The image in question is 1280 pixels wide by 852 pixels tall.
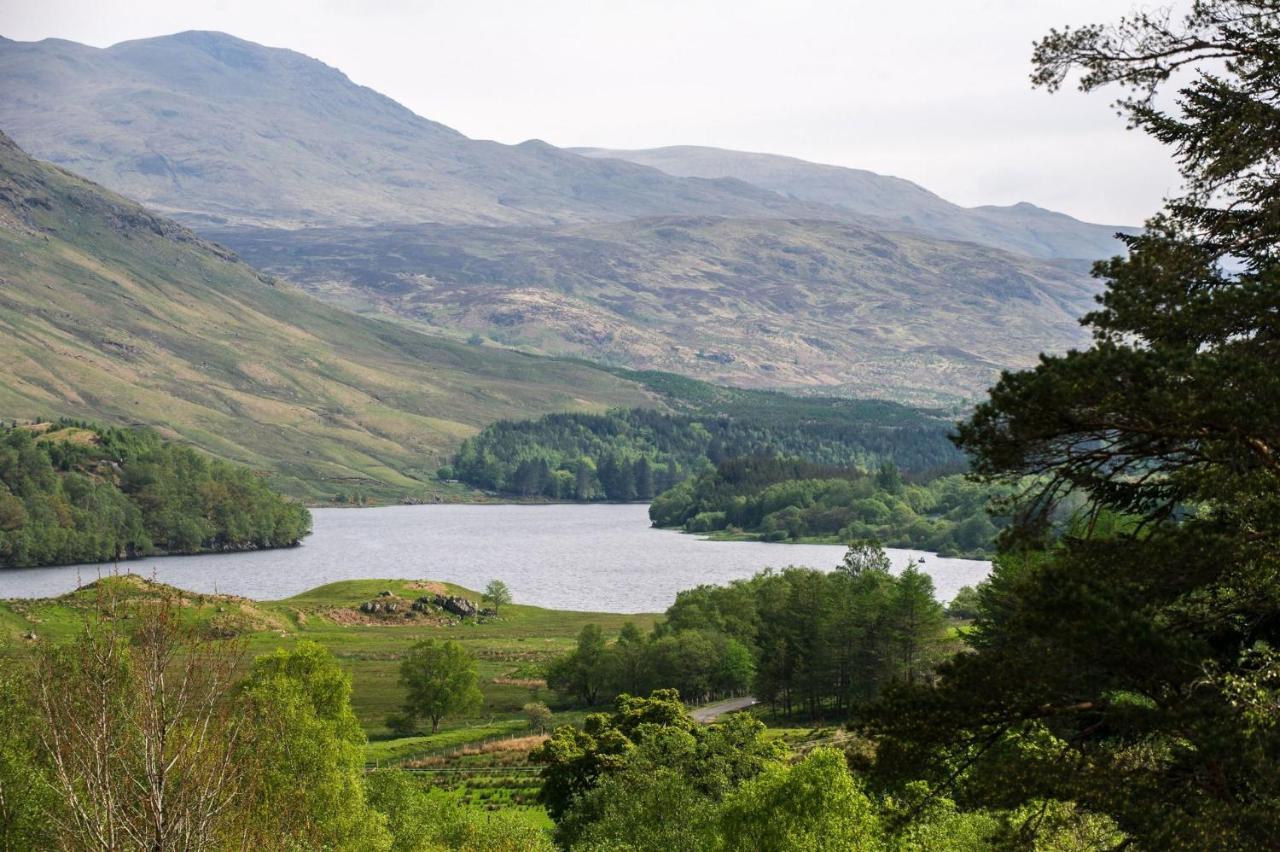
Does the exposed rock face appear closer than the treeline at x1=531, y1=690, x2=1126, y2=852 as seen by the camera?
No

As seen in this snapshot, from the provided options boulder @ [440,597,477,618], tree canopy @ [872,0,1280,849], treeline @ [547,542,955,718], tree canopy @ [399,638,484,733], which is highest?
tree canopy @ [872,0,1280,849]

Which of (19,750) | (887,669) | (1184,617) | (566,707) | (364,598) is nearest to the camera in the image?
(1184,617)

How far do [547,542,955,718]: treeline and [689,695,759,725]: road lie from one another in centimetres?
142

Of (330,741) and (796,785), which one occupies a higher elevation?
(796,785)

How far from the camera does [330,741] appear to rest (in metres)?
63.5

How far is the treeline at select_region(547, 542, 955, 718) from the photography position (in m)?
91.0

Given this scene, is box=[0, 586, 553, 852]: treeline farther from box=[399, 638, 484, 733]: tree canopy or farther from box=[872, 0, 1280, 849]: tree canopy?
box=[399, 638, 484, 733]: tree canopy

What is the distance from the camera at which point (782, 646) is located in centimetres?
9788

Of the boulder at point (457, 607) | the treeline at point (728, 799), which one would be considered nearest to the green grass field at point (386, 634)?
the boulder at point (457, 607)

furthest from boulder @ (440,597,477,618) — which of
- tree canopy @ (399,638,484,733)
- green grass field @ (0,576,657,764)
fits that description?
tree canopy @ (399,638,484,733)

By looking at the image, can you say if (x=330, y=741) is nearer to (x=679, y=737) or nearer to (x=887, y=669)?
(x=679, y=737)

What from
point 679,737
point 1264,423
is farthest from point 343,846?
point 1264,423

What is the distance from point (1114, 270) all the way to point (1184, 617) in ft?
19.4

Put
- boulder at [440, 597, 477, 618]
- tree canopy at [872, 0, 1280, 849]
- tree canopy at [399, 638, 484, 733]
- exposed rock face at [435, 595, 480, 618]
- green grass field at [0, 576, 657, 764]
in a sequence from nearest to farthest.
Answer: tree canopy at [872, 0, 1280, 849] → green grass field at [0, 576, 657, 764] → tree canopy at [399, 638, 484, 733] → boulder at [440, 597, 477, 618] → exposed rock face at [435, 595, 480, 618]
